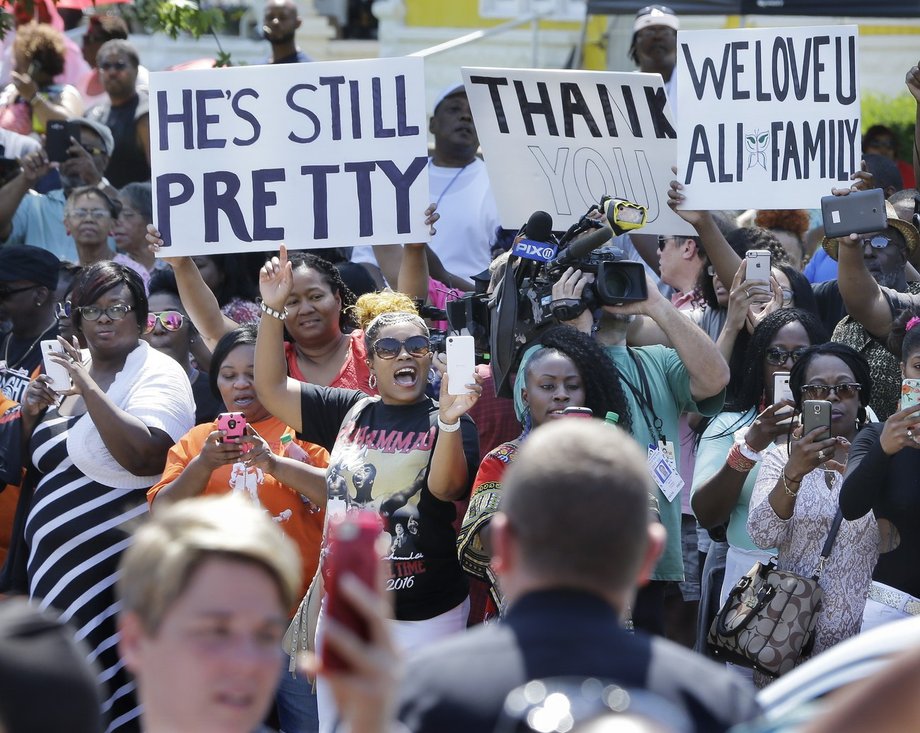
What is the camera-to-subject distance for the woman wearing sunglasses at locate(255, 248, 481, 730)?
5219 millimetres

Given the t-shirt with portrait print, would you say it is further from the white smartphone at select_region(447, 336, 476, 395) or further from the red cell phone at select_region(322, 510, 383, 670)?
the red cell phone at select_region(322, 510, 383, 670)

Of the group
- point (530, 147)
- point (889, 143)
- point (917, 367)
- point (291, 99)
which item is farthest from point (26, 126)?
point (917, 367)

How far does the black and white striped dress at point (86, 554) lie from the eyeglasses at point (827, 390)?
2.49m

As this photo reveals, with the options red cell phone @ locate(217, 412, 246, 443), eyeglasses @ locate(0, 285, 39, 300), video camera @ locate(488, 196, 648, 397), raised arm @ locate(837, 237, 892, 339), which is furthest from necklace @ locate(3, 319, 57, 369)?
raised arm @ locate(837, 237, 892, 339)

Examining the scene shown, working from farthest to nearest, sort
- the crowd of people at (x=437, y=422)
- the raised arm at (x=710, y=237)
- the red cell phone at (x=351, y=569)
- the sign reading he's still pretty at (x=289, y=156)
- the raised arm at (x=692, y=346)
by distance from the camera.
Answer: the sign reading he's still pretty at (x=289, y=156), the raised arm at (x=710, y=237), the raised arm at (x=692, y=346), the crowd of people at (x=437, y=422), the red cell phone at (x=351, y=569)

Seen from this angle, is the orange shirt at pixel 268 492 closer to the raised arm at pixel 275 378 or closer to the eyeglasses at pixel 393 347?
the raised arm at pixel 275 378

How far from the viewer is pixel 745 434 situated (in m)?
5.55

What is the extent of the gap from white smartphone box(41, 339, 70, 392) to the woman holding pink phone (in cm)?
286

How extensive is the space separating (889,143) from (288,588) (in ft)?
26.9

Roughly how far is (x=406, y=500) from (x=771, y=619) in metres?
1.27

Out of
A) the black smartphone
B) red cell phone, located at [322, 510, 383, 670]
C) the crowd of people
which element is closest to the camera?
red cell phone, located at [322, 510, 383, 670]

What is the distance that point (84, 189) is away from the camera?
324 inches

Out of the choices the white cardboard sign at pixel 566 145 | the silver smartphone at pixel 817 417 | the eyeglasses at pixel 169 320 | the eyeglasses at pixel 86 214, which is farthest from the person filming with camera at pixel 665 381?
the eyeglasses at pixel 86 214

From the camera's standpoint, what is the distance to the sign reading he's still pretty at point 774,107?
6.81m
